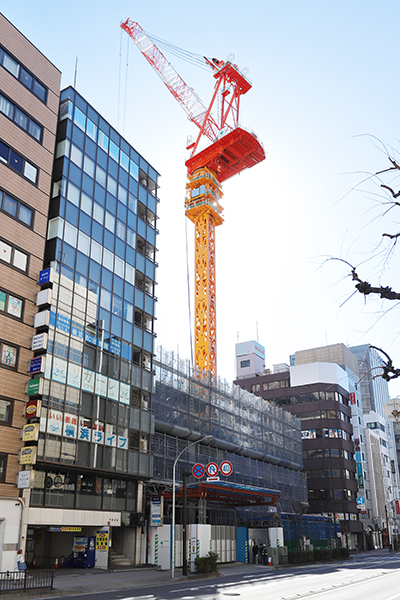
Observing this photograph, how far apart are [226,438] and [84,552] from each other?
24962mm

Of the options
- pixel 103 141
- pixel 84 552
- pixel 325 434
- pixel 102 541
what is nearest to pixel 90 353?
pixel 102 541

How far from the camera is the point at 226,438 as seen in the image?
59406mm

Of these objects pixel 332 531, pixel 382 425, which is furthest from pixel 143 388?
pixel 382 425

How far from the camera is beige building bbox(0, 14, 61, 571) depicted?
31.4m

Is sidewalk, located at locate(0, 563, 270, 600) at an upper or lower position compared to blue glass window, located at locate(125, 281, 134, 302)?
lower

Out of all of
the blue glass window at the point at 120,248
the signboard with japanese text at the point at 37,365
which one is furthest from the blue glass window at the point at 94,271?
the signboard with japanese text at the point at 37,365

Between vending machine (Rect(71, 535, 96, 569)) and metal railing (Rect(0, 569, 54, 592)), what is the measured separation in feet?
43.8

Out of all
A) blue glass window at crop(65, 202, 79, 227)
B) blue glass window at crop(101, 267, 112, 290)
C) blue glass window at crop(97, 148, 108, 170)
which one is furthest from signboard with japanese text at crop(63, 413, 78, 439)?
blue glass window at crop(97, 148, 108, 170)

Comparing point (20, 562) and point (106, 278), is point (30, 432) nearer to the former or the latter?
point (20, 562)

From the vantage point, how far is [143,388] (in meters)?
43.6

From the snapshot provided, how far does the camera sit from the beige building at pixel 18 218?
3141cm

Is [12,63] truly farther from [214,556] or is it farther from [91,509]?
[214,556]

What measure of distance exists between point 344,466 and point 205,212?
50310mm

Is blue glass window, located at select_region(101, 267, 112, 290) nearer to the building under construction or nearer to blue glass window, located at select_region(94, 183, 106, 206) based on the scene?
blue glass window, located at select_region(94, 183, 106, 206)
